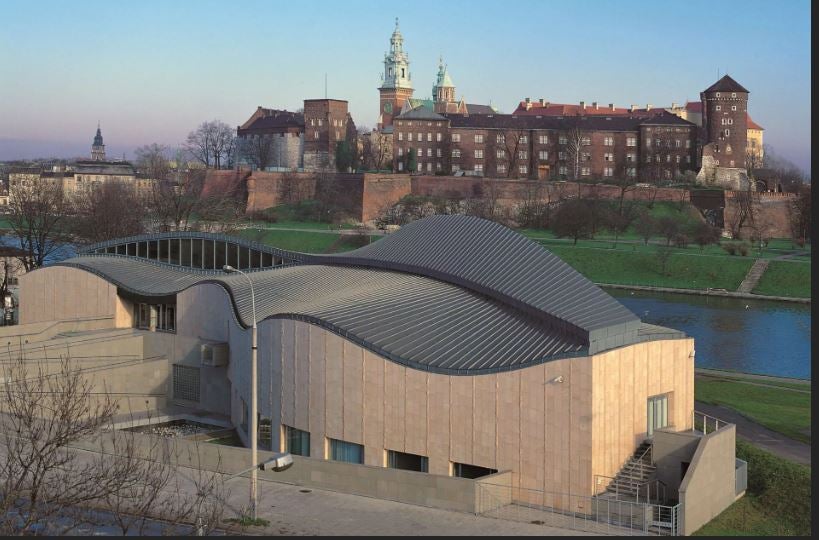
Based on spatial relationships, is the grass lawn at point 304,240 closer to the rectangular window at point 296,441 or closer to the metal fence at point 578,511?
the rectangular window at point 296,441

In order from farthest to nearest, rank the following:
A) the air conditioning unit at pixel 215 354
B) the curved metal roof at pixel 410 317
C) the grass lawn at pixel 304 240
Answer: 1. the grass lawn at pixel 304 240
2. the air conditioning unit at pixel 215 354
3. the curved metal roof at pixel 410 317

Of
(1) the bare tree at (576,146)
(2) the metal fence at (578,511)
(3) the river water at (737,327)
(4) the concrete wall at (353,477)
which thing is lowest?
(3) the river water at (737,327)

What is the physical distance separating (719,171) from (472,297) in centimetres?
10081

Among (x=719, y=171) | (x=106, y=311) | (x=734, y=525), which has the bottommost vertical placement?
(x=734, y=525)

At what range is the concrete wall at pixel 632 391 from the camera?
1065 inches

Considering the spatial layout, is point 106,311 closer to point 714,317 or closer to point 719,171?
point 714,317

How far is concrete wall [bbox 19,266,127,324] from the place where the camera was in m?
47.3

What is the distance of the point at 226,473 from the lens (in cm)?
2953

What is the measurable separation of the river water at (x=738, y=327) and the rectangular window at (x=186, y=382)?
21.6 metres

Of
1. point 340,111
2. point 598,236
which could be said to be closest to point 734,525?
point 598,236

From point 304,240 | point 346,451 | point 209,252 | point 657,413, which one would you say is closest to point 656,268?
point 304,240

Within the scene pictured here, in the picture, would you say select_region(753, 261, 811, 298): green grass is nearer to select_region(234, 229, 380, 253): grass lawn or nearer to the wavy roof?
select_region(234, 229, 380, 253): grass lawn

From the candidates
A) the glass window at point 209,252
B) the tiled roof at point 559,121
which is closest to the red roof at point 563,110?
the tiled roof at point 559,121

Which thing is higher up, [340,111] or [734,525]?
[340,111]
